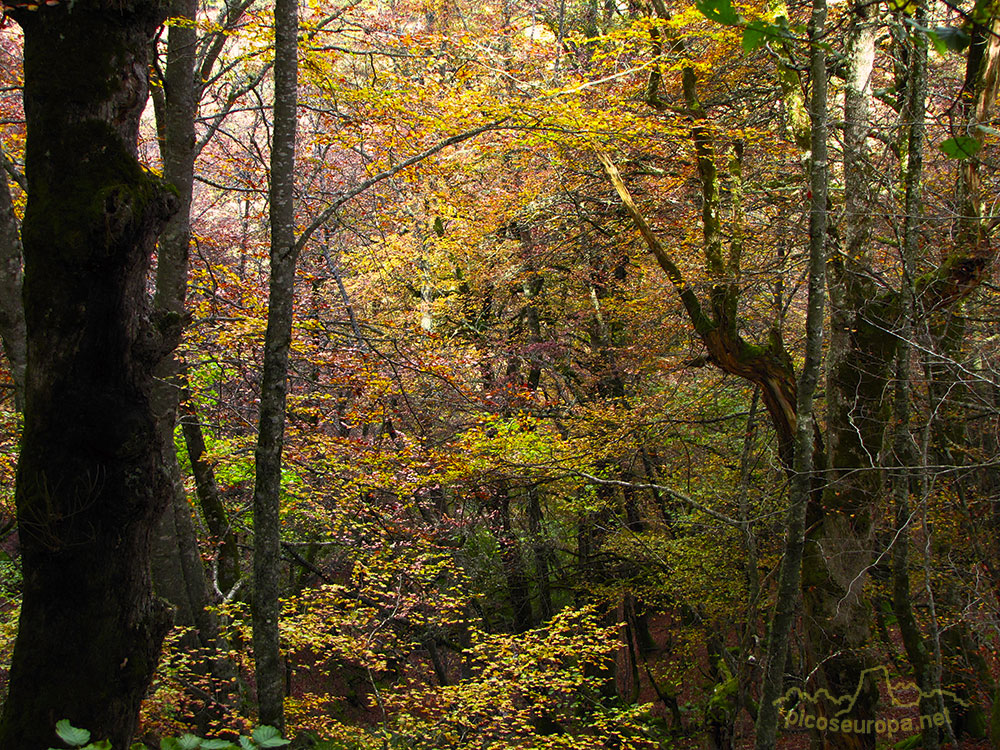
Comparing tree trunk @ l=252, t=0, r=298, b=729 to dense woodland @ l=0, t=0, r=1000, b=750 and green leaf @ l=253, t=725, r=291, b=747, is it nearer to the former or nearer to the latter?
dense woodland @ l=0, t=0, r=1000, b=750

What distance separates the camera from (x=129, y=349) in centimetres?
279

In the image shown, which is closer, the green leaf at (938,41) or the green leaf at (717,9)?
the green leaf at (938,41)

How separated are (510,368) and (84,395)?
961 cm

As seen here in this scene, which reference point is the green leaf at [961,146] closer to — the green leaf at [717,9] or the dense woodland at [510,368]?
the dense woodland at [510,368]

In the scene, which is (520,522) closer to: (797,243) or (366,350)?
(366,350)

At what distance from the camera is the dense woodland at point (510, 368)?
106 inches

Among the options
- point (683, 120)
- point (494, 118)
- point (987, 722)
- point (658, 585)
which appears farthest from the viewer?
point (658, 585)

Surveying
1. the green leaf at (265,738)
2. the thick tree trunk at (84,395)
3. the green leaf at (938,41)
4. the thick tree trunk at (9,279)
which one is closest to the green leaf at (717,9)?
the green leaf at (938,41)

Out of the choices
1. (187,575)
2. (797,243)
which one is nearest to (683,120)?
→ (797,243)

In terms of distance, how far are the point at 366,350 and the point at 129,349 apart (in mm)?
4572

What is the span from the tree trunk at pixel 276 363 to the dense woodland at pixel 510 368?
3 centimetres

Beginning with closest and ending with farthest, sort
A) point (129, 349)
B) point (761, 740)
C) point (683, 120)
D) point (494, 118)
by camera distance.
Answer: point (129, 349), point (761, 740), point (494, 118), point (683, 120)

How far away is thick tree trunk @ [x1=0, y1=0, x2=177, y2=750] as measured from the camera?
8.34 feet

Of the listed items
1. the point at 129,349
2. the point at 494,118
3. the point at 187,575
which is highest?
the point at 494,118
